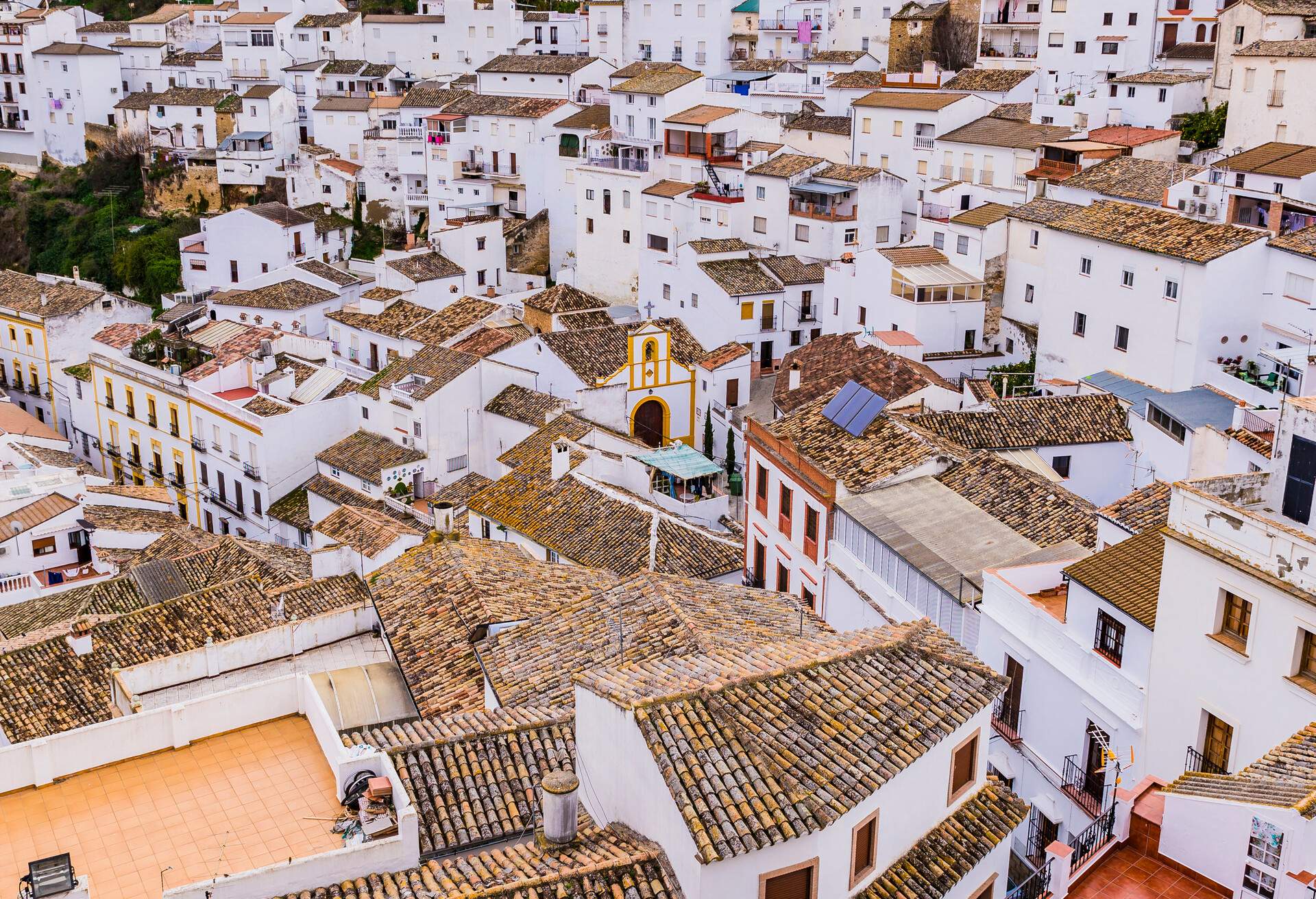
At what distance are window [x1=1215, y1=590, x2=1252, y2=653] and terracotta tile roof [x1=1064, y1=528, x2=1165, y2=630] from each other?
91cm

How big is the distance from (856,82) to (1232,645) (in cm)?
4075

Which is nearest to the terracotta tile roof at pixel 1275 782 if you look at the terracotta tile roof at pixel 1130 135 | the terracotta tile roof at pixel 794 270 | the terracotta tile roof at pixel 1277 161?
the terracotta tile roof at pixel 1277 161

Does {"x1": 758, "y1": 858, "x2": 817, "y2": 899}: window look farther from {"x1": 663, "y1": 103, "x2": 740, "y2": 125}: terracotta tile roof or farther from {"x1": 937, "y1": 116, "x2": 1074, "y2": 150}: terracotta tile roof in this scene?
{"x1": 663, "y1": 103, "x2": 740, "y2": 125}: terracotta tile roof

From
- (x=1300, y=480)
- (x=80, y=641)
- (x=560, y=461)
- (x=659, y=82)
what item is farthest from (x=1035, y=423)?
(x=659, y=82)

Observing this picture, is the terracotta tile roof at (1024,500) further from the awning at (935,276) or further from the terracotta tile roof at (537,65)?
the terracotta tile roof at (537,65)

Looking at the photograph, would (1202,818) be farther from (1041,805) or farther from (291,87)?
(291,87)

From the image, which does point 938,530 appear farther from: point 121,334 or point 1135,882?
point 121,334

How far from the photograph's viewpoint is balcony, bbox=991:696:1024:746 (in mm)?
16859

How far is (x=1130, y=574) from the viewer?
50.4 feet

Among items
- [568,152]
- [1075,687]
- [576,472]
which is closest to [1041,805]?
[1075,687]

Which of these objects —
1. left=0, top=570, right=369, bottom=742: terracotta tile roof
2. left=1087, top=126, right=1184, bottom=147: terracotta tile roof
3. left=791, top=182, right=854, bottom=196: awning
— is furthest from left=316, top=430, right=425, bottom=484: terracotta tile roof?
left=1087, top=126, right=1184, bottom=147: terracotta tile roof

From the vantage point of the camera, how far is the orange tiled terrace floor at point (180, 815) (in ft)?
35.7

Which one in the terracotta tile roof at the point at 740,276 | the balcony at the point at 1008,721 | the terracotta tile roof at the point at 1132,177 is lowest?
the balcony at the point at 1008,721

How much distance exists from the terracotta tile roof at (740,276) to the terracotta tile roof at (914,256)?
4192 mm
